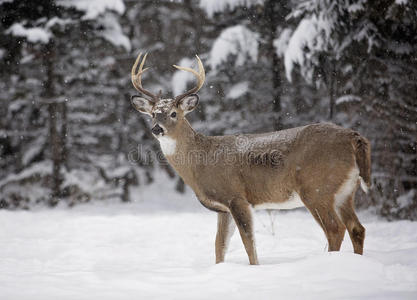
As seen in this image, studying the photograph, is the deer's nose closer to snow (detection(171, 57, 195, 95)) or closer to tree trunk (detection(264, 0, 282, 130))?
tree trunk (detection(264, 0, 282, 130))

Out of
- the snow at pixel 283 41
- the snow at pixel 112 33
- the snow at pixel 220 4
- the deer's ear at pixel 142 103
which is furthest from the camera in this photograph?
the snow at pixel 112 33

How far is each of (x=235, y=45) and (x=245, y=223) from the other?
741 cm

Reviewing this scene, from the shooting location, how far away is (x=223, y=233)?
222 inches

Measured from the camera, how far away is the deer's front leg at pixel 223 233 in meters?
5.59

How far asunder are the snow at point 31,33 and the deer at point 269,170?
7280mm

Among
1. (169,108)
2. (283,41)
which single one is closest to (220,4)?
(283,41)

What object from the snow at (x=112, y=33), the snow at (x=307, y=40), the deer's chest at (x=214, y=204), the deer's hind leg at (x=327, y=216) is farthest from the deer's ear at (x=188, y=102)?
the snow at (x=112, y=33)

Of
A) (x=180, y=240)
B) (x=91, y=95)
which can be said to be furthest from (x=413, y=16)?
(x=91, y=95)

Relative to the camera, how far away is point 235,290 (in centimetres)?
380

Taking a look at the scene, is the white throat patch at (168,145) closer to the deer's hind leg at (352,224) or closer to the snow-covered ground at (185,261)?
the snow-covered ground at (185,261)

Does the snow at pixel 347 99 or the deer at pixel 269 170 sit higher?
the snow at pixel 347 99

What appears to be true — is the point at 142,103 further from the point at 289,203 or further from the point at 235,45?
the point at 235,45

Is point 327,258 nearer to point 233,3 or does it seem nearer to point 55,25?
point 233,3

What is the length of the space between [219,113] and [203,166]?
7.96 m
